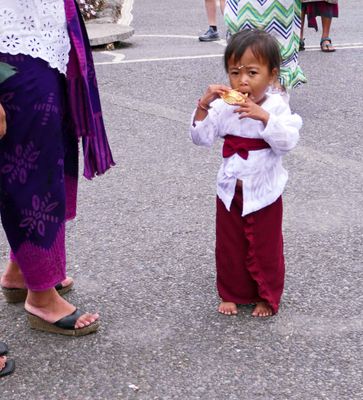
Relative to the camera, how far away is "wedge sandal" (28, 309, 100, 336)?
9.81ft

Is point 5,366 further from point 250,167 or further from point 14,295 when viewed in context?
point 250,167

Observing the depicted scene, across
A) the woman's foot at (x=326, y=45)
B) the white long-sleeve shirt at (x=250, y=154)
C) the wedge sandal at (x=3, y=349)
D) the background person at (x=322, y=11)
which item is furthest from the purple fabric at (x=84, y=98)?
the woman's foot at (x=326, y=45)

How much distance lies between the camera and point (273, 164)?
9.92 ft

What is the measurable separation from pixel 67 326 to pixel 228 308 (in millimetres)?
598

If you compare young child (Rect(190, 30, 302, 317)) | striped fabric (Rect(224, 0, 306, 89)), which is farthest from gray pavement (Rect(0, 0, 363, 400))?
striped fabric (Rect(224, 0, 306, 89))

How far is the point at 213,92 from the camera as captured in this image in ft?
9.30

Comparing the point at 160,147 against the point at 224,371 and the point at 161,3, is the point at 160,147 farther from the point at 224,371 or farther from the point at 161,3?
the point at 161,3

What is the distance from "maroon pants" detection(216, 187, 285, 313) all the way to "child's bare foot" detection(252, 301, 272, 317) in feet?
0.08

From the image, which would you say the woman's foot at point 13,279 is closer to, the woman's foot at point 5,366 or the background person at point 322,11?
the woman's foot at point 5,366

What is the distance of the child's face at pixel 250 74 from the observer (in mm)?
2879

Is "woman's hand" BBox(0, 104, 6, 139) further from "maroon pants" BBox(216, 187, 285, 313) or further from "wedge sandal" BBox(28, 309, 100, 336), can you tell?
"maroon pants" BBox(216, 187, 285, 313)

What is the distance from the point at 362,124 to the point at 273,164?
9.29 feet

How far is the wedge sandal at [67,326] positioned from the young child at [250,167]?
50 cm

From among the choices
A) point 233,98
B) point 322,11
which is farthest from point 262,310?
point 322,11
